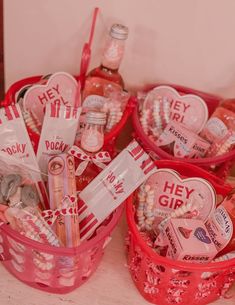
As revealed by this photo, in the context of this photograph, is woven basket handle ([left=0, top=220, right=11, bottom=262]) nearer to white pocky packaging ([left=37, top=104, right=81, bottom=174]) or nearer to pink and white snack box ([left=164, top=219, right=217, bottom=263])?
white pocky packaging ([left=37, top=104, right=81, bottom=174])

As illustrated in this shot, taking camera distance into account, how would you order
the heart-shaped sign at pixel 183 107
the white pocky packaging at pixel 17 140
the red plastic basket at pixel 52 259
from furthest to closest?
1. the heart-shaped sign at pixel 183 107
2. the white pocky packaging at pixel 17 140
3. the red plastic basket at pixel 52 259

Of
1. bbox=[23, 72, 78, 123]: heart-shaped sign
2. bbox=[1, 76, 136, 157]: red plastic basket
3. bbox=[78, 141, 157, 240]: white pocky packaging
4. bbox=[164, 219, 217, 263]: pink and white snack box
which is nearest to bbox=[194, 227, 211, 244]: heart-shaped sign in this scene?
bbox=[164, 219, 217, 263]: pink and white snack box

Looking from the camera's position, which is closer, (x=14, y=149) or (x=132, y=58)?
(x=14, y=149)

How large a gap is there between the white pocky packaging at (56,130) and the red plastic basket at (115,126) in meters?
0.03

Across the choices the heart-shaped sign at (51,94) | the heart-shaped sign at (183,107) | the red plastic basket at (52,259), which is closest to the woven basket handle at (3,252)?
the red plastic basket at (52,259)

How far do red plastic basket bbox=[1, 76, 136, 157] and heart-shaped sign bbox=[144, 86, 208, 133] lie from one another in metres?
0.05

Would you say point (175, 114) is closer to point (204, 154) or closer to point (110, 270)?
point (204, 154)

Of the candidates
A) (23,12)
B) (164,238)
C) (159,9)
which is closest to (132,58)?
(159,9)

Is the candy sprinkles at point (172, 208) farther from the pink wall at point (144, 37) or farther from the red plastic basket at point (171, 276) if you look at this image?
the pink wall at point (144, 37)

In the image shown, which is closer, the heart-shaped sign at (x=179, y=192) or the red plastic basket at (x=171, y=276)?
the red plastic basket at (x=171, y=276)

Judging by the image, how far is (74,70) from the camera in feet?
3.31

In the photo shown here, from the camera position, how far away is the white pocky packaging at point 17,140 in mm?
787

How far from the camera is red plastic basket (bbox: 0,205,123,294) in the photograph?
680mm

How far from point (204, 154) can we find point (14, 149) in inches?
A: 14.3
